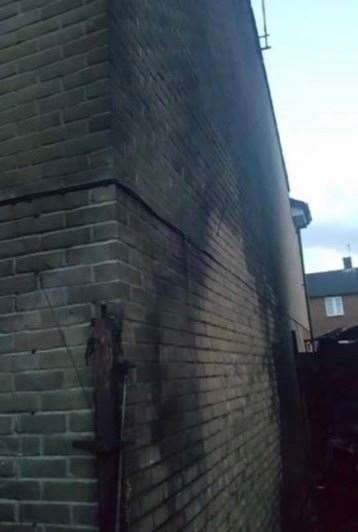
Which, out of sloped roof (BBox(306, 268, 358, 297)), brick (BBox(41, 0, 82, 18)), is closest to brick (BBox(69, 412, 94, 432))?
brick (BBox(41, 0, 82, 18))

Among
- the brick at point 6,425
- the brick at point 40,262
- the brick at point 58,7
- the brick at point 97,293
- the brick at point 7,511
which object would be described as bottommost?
the brick at point 7,511

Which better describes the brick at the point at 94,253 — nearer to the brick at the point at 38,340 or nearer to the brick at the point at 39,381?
the brick at the point at 38,340

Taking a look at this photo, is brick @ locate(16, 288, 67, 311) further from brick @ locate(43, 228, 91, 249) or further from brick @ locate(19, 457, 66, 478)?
brick @ locate(19, 457, 66, 478)

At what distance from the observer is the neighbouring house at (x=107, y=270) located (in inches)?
77.5

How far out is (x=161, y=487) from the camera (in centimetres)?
222

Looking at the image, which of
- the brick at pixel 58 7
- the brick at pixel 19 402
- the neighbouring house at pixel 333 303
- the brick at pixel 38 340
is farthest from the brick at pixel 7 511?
the neighbouring house at pixel 333 303

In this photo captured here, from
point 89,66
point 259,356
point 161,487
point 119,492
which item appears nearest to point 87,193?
point 89,66

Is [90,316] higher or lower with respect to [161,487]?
higher

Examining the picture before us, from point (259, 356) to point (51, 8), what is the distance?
417 centimetres

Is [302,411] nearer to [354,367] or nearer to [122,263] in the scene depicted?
[354,367]

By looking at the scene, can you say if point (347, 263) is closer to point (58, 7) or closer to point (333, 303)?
point (333, 303)

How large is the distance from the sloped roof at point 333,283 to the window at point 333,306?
0.46m

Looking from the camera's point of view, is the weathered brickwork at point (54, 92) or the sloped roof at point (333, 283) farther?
the sloped roof at point (333, 283)

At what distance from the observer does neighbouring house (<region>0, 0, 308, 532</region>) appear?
6.46ft
